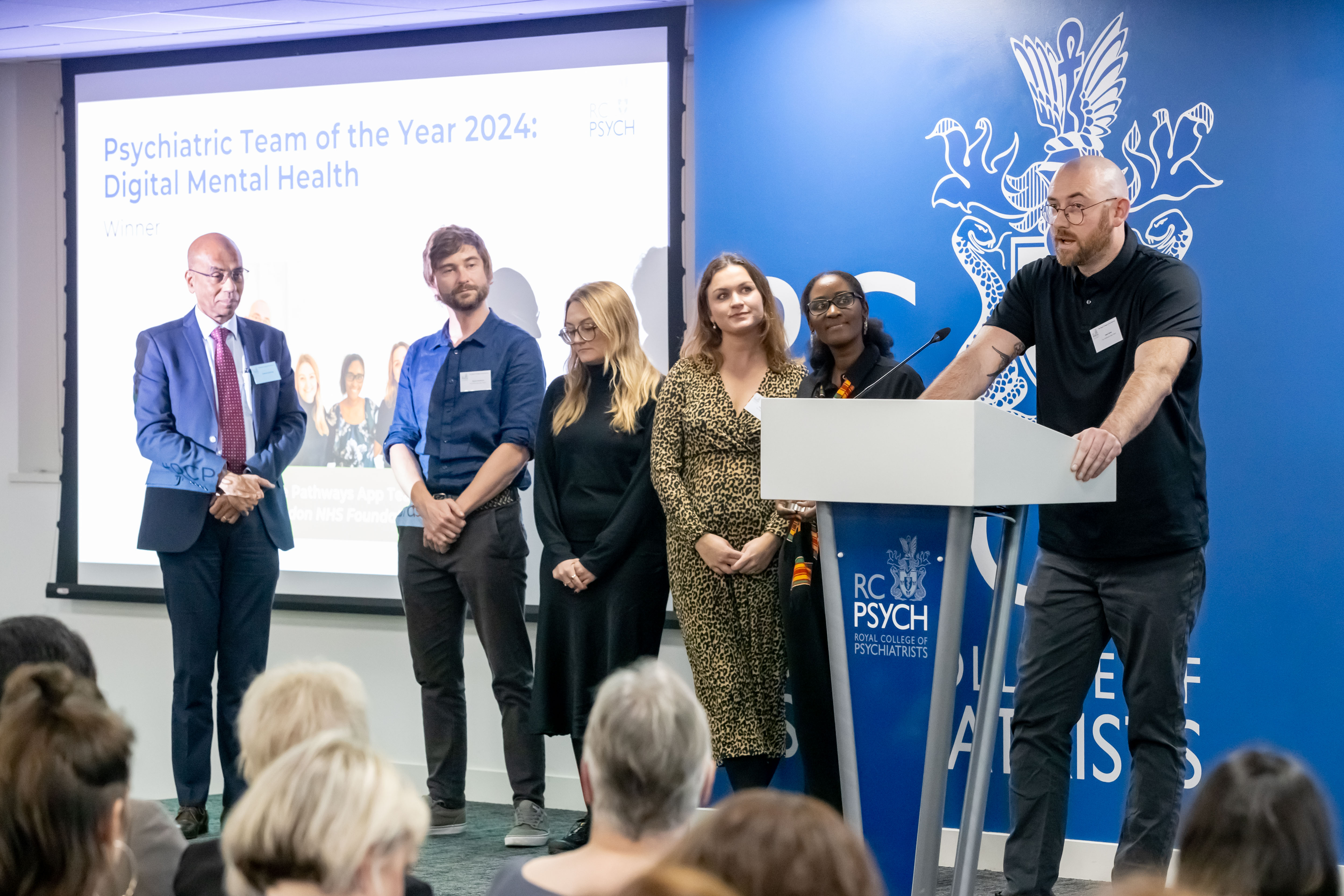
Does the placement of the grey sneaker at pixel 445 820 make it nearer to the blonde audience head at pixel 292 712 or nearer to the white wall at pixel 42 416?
the white wall at pixel 42 416

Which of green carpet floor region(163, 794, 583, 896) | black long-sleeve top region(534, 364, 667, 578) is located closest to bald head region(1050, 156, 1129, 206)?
black long-sleeve top region(534, 364, 667, 578)

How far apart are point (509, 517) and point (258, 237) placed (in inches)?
69.5

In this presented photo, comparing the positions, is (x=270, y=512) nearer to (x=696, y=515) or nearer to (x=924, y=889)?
(x=696, y=515)

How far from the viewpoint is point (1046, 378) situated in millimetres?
3102

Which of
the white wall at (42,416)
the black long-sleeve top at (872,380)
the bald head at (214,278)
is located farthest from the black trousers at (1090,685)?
the white wall at (42,416)

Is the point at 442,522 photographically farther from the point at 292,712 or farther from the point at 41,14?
the point at 41,14

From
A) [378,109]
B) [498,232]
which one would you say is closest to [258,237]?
[378,109]

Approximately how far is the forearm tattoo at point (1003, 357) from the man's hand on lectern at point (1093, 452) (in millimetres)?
524

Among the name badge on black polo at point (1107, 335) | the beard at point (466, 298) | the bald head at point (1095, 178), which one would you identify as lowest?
the name badge on black polo at point (1107, 335)

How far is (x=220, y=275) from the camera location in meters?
4.48

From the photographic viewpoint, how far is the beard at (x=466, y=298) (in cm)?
430

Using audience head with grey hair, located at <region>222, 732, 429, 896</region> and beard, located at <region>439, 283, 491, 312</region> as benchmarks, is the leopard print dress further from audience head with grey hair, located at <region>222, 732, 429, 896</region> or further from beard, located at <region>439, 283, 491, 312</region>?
audience head with grey hair, located at <region>222, 732, 429, 896</region>

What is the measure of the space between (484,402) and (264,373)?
2.71ft

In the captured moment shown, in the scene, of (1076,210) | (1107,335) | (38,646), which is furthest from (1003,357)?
(38,646)
